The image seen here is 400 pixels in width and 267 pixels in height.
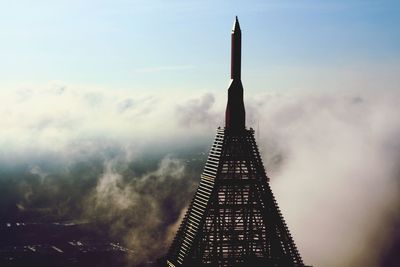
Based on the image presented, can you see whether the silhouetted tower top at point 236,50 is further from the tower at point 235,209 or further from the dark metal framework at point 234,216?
the dark metal framework at point 234,216

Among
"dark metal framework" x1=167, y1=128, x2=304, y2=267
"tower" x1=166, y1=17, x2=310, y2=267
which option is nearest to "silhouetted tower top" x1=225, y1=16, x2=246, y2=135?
"tower" x1=166, y1=17, x2=310, y2=267

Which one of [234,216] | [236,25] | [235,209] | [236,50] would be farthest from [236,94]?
[234,216]

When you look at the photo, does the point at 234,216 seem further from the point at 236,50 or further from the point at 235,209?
the point at 236,50

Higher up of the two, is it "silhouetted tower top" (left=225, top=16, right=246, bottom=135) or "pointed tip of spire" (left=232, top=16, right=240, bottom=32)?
"pointed tip of spire" (left=232, top=16, right=240, bottom=32)

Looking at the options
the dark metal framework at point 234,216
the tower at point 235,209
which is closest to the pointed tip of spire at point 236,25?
the tower at point 235,209

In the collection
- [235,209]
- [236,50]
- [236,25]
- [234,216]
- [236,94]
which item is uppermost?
[236,25]

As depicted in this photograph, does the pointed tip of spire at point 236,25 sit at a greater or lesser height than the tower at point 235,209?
greater

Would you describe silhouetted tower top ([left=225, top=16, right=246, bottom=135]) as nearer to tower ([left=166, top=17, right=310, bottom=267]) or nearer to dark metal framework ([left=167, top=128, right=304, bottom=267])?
tower ([left=166, top=17, right=310, bottom=267])
